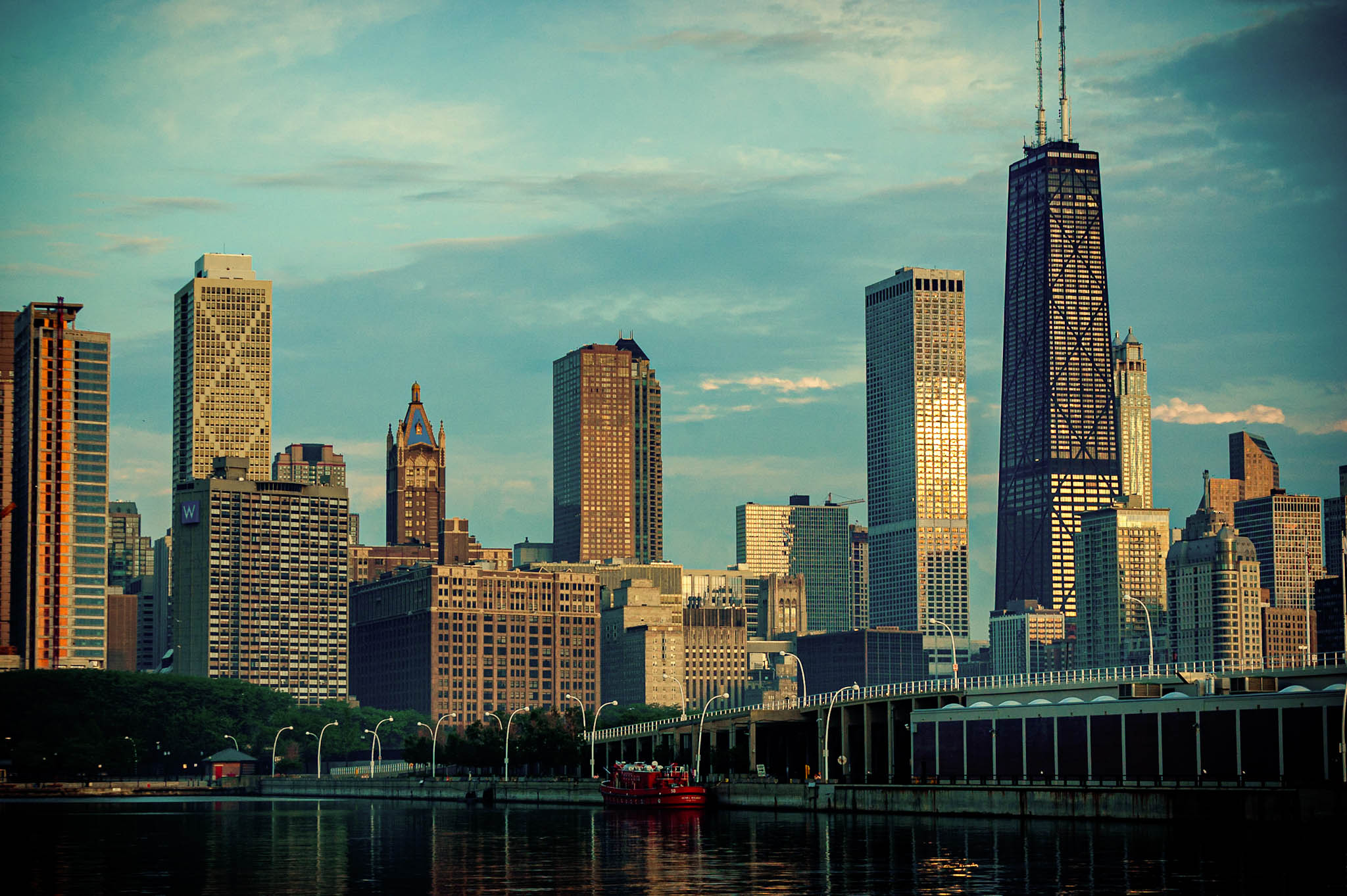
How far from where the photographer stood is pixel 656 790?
618 ft

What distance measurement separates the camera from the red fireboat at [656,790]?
187m

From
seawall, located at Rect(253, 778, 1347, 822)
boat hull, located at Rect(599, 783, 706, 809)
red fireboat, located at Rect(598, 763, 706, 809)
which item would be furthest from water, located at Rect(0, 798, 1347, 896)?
red fireboat, located at Rect(598, 763, 706, 809)

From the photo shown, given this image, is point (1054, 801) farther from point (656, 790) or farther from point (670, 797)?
point (656, 790)

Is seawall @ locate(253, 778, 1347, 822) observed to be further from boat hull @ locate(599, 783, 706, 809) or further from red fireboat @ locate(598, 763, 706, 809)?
red fireboat @ locate(598, 763, 706, 809)

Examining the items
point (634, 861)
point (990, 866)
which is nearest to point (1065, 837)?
point (990, 866)

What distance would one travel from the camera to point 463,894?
95938 millimetres

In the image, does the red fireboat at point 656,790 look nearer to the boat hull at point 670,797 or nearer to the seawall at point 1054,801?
the boat hull at point 670,797

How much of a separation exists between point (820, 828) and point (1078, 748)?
99.7 ft

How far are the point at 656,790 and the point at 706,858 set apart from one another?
71397 mm

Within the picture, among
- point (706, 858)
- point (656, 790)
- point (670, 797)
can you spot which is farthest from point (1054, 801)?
point (656, 790)

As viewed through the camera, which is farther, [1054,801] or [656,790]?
[656,790]

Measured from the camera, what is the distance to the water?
9731 centimetres

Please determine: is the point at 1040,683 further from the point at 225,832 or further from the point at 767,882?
the point at 767,882

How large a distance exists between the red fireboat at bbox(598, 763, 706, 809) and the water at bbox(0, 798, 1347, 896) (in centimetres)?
2264
